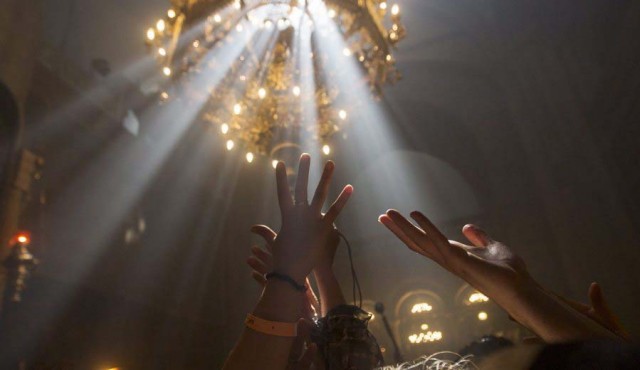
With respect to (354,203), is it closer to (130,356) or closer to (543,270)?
(543,270)

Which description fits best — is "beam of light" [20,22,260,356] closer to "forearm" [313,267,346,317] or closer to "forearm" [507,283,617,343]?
"forearm" [313,267,346,317]

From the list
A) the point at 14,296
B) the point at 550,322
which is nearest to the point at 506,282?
the point at 550,322

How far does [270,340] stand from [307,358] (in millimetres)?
196

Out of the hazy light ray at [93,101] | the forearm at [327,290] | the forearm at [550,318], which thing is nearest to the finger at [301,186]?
the forearm at [327,290]

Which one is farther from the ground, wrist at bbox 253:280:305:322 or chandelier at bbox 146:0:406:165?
chandelier at bbox 146:0:406:165

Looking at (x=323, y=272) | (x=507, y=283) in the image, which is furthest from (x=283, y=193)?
(x=507, y=283)

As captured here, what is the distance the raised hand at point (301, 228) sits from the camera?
1.04 meters

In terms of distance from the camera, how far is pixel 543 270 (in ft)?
20.6

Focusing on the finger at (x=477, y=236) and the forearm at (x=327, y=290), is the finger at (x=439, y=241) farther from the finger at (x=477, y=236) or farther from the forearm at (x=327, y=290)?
the forearm at (x=327, y=290)

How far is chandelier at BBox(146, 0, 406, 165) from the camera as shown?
3627mm

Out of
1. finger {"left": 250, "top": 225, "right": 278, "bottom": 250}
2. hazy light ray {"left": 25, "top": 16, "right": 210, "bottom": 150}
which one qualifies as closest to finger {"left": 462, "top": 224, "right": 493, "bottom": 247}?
finger {"left": 250, "top": 225, "right": 278, "bottom": 250}

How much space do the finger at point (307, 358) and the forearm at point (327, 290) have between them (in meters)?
0.39

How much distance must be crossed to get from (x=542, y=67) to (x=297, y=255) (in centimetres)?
674

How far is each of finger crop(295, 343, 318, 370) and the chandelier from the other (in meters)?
2.70
